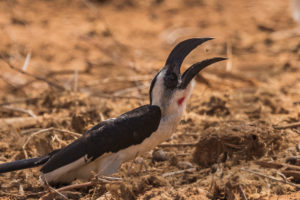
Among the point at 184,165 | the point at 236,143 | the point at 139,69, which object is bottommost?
the point at 184,165

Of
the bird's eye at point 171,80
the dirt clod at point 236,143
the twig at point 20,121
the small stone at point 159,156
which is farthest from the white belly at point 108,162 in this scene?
the twig at point 20,121

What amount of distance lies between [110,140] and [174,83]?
1.69 feet

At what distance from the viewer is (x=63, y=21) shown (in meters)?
8.05

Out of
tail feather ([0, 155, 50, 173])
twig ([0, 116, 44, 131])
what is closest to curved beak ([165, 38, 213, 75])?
tail feather ([0, 155, 50, 173])

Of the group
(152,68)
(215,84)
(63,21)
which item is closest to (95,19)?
(63,21)

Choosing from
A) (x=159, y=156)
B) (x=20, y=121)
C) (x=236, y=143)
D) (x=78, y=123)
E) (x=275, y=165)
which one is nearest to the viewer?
(x=275, y=165)

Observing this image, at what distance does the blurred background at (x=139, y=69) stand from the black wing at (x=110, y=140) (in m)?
0.32

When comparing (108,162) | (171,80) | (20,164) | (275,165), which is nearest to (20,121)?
(20,164)

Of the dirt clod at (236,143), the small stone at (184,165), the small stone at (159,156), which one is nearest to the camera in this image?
the dirt clod at (236,143)

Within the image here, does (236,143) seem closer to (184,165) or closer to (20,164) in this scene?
(184,165)

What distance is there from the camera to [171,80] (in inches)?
116

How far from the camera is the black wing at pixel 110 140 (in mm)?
2854

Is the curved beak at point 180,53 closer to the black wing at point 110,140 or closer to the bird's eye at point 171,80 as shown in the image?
the bird's eye at point 171,80

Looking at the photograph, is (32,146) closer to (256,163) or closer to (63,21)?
(256,163)
